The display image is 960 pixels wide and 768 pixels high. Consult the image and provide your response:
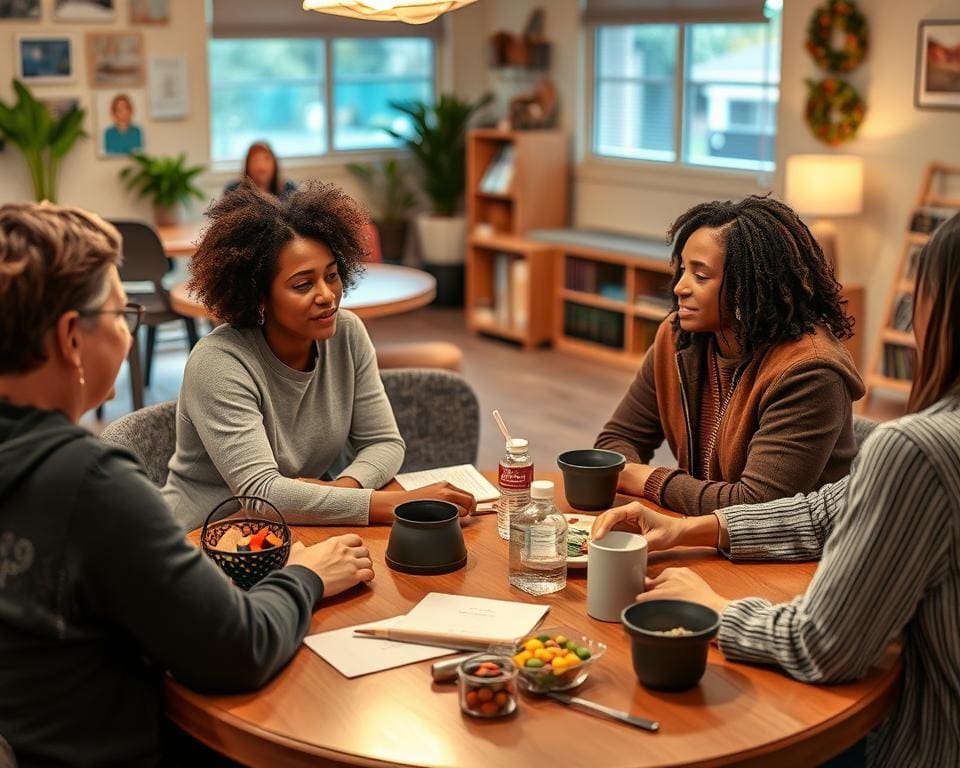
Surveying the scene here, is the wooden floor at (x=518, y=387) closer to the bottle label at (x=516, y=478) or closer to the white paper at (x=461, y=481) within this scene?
the white paper at (x=461, y=481)

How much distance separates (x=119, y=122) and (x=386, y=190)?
190 centimetres

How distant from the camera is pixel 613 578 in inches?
66.7

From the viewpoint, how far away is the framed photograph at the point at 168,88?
6.79m

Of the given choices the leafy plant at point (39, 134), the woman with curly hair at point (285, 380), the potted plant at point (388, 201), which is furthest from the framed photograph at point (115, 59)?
the woman with curly hair at point (285, 380)

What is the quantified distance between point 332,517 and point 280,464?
0.75 feet

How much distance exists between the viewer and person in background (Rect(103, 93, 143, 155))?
22.0ft

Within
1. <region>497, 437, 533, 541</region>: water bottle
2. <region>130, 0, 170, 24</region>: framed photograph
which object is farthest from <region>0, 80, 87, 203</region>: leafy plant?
<region>497, 437, 533, 541</region>: water bottle

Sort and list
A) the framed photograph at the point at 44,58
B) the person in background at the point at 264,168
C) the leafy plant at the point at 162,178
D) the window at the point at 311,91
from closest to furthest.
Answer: the person in background at the point at 264,168 → the framed photograph at the point at 44,58 → the leafy plant at the point at 162,178 → the window at the point at 311,91

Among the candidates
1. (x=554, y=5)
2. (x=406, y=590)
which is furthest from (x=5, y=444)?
(x=554, y=5)

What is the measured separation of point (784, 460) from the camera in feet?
6.70

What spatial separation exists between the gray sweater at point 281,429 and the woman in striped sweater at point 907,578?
32.3 inches

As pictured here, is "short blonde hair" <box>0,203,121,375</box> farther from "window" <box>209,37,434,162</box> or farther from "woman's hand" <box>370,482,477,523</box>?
"window" <box>209,37,434,162</box>

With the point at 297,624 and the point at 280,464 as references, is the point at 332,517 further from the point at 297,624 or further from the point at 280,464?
the point at 297,624

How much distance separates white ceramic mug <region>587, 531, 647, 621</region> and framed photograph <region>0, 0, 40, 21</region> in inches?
222
